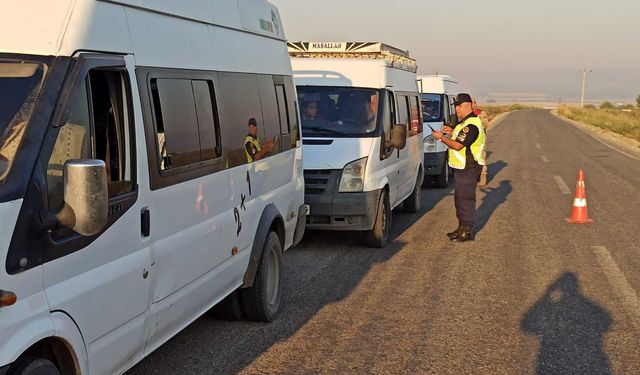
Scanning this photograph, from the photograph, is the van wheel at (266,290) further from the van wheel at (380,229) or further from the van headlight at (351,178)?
the van wheel at (380,229)

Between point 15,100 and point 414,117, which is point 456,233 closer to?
point 414,117

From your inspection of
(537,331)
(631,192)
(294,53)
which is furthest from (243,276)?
(631,192)

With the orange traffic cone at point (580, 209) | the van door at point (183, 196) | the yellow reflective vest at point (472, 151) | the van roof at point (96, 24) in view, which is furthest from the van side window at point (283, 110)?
the orange traffic cone at point (580, 209)

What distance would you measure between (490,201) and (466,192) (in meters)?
4.29

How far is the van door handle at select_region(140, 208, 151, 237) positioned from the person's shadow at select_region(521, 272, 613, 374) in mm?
2870

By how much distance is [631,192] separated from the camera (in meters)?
15.3

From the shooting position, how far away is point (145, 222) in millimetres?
3926

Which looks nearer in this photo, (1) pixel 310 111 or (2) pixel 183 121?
(2) pixel 183 121

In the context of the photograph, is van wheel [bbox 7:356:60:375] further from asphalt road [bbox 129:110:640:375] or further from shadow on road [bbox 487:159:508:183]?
shadow on road [bbox 487:159:508:183]

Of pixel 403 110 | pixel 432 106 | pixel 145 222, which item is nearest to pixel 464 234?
pixel 403 110

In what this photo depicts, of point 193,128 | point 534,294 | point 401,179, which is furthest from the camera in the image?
point 401,179

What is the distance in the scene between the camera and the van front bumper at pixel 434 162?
15.6 metres

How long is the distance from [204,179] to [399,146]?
205 inches

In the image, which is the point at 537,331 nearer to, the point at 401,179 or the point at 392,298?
the point at 392,298
